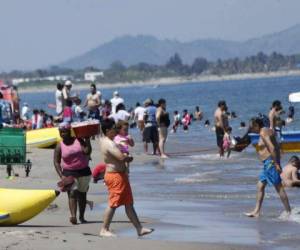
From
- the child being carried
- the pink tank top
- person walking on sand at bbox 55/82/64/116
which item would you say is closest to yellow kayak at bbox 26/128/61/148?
person walking on sand at bbox 55/82/64/116

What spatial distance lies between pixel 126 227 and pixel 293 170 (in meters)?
5.73

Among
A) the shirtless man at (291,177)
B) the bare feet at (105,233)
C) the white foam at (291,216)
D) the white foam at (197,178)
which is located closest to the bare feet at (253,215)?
the white foam at (291,216)

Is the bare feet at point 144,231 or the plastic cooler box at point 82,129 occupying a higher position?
Answer: the plastic cooler box at point 82,129

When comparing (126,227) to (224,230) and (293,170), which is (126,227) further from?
(293,170)

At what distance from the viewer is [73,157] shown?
1237 centimetres

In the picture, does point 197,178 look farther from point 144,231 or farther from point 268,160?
point 144,231

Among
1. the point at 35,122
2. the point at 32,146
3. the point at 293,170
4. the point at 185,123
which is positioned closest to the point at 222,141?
the point at 32,146

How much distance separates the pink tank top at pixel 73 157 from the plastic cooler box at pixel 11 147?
4.69 meters

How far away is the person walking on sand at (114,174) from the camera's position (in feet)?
37.1

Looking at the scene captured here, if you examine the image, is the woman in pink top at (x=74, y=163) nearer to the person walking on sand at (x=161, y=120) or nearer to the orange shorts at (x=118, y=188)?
the orange shorts at (x=118, y=188)

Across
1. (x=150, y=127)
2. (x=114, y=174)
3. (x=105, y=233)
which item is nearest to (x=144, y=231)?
(x=105, y=233)

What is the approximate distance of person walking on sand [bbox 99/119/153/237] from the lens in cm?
1130

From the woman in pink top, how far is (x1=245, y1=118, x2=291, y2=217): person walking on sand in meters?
2.51

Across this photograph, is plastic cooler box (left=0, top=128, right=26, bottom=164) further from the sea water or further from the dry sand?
the sea water
